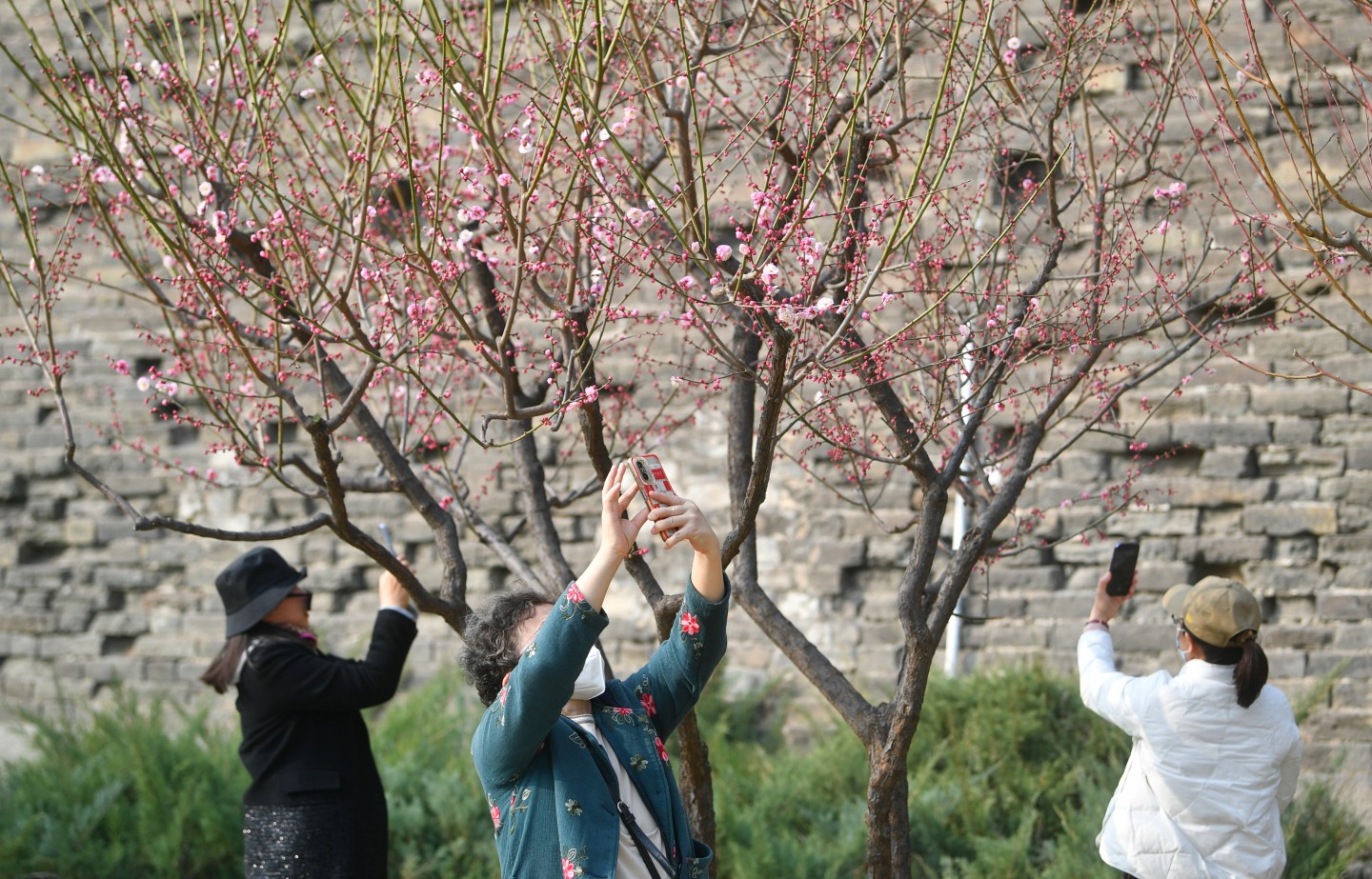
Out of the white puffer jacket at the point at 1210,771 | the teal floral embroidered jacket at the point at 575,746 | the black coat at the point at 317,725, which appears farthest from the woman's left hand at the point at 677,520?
the black coat at the point at 317,725

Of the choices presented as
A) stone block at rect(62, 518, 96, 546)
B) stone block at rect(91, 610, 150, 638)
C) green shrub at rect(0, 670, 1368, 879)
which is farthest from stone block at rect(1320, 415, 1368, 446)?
stone block at rect(62, 518, 96, 546)

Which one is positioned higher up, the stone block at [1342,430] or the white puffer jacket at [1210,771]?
the stone block at [1342,430]

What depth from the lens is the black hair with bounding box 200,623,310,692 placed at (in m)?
3.28

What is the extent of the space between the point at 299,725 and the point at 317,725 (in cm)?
4

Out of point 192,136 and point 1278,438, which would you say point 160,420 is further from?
point 1278,438

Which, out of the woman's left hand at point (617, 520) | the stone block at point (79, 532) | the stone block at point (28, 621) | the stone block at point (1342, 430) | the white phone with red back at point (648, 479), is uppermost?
the stone block at point (79, 532)

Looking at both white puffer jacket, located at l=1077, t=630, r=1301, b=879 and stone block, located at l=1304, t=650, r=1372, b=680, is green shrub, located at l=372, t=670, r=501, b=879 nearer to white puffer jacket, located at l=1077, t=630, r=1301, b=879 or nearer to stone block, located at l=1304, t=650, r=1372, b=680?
white puffer jacket, located at l=1077, t=630, r=1301, b=879

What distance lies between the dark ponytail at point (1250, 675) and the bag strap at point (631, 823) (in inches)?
49.4

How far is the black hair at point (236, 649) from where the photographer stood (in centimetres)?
328

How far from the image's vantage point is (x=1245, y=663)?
2.71 m

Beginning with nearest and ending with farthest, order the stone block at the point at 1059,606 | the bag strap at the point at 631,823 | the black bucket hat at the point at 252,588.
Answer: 1. the bag strap at the point at 631,823
2. the black bucket hat at the point at 252,588
3. the stone block at the point at 1059,606

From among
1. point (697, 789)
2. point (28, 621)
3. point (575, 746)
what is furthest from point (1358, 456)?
point (28, 621)

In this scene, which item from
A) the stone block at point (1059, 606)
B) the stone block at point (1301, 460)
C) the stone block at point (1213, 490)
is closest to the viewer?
the stone block at point (1301, 460)

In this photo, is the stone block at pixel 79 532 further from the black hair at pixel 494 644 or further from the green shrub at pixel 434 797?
the black hair at pixel 494 644
